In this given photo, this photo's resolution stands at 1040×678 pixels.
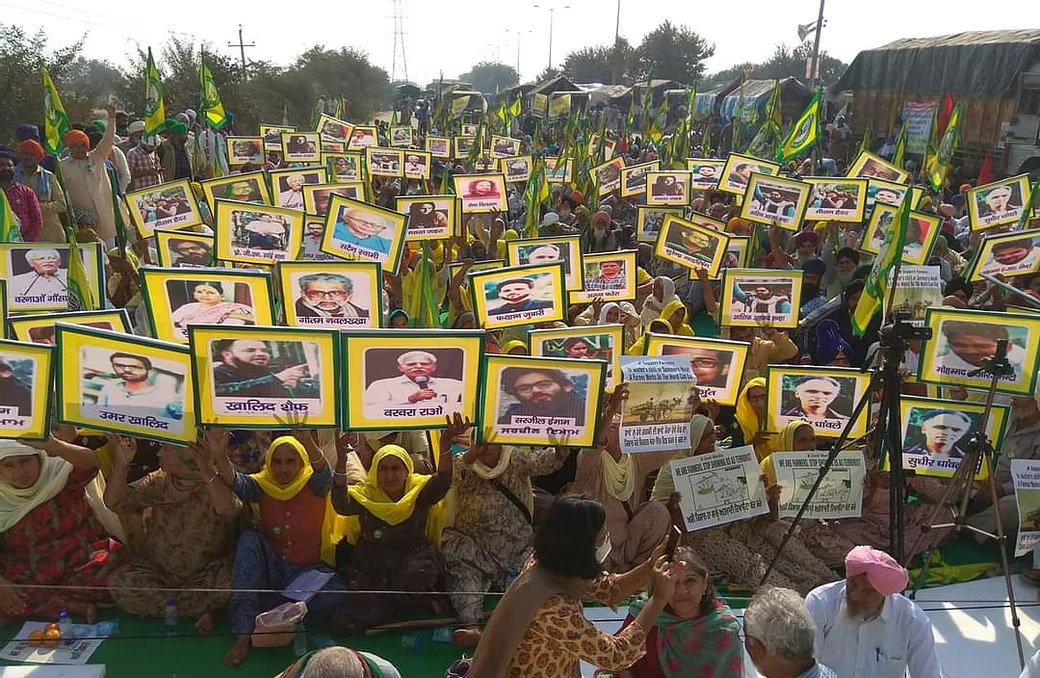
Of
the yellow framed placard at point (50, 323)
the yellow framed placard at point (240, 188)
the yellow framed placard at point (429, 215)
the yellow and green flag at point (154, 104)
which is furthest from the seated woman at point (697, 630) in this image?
the yellow and green flag at point (154, 104)

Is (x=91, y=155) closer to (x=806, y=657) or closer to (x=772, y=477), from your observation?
(x=772, y=477)

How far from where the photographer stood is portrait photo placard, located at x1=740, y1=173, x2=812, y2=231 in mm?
9328

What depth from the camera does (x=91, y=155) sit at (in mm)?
8781

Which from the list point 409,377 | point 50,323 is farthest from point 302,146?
point 409,377

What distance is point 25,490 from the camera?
3945 mm

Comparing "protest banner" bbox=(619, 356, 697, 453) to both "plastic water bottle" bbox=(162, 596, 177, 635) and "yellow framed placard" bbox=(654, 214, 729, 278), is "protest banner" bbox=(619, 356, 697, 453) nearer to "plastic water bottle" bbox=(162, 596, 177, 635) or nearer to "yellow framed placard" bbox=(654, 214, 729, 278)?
"plastic water bottle" bbox=(162, 596, 177, 635)

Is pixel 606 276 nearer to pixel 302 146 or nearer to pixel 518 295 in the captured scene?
pixel 518 295

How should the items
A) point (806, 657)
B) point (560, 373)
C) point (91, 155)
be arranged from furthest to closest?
1. point (91, 155)
2. point (560, 373)
3. point (806, 657)

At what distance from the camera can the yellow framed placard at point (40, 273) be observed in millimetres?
5641

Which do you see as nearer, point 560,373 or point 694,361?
point 560,373

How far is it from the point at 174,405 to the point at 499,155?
11.3 metres

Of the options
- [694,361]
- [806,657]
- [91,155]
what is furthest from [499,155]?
[806,657]

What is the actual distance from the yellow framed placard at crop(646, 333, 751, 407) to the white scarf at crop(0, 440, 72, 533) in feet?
10.3

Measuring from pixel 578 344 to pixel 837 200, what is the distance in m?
6.13
